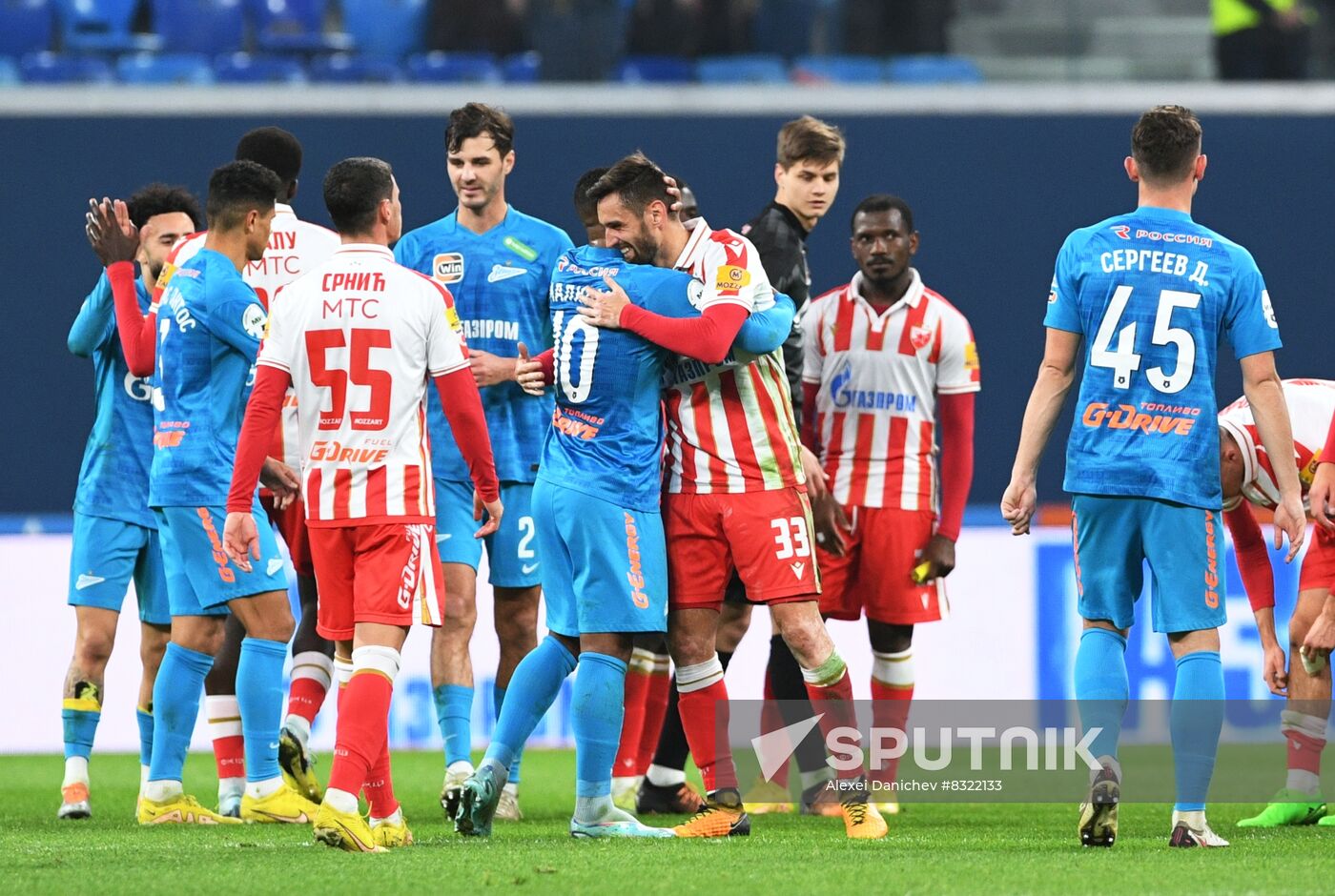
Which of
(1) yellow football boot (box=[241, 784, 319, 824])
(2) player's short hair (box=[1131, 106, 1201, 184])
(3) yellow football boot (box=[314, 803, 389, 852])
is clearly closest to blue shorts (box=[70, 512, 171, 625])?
(1) yellow football boot (box=[241, 784, 319, 824])

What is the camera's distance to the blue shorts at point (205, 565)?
21.5 ft

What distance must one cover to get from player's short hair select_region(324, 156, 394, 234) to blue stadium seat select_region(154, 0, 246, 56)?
30.4ft

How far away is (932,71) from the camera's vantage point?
1427 centimetres

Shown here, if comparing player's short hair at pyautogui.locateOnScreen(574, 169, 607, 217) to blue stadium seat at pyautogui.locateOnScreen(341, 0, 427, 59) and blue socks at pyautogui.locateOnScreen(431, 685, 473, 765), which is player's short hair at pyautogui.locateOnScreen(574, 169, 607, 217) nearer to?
blue socks at pyautogui.locateOnScreen(431, 685, 473, 765)

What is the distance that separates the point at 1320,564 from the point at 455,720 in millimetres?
3249

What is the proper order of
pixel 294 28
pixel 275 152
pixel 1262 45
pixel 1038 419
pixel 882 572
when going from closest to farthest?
1. pixel 1038 419
2. pixel 275 152
3. pixel 882 572
4. pixel 1262 45
5. pixel 294 28

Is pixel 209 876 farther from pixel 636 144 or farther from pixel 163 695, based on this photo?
pixel 636 144

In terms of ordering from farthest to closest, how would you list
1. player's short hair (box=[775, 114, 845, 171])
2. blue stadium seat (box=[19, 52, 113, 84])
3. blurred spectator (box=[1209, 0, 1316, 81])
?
blurred spectator (box=[1209, 0, 1316, 81]) < blue stadium seat (box=[19, 52, 113, 84]) < player's short hair (box=[775, 114, 845, 171])

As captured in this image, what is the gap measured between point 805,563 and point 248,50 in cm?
991

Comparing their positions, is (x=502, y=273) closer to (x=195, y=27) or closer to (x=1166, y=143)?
(x=1166, y=143)

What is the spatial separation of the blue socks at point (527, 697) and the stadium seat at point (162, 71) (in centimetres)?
911

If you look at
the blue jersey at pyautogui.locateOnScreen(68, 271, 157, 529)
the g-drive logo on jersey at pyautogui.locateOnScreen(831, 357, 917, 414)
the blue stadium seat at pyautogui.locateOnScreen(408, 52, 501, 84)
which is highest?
the blue stadium seat at pyautogui.locateOnScreen(408, 52, 501, 84)

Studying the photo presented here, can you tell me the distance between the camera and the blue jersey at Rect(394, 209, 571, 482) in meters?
7.19

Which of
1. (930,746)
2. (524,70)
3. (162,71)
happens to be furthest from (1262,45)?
(162,71)
